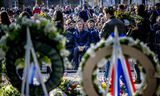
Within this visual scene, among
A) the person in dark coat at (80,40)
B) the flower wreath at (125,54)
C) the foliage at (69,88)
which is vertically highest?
the flower wreath at (125,54)

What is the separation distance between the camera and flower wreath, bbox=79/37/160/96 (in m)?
9.14

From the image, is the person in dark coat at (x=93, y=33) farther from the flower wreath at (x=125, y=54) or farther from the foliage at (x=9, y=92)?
the flower wreath at (x=125, y=54)

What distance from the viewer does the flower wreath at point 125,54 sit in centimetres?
914

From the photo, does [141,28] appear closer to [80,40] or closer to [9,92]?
[9,92]

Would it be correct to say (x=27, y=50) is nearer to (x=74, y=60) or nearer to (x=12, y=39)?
(x=12, y=39)

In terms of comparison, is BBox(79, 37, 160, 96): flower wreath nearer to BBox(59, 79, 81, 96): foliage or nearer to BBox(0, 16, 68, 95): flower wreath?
BBox(0, 16, 68, 95): flower wreath

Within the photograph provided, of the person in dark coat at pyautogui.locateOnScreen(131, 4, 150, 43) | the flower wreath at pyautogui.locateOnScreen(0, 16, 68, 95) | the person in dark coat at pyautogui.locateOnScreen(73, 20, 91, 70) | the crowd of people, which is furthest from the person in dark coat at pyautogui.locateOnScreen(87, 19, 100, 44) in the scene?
the flower wreath at pyautogui.locateOnScreen(0, 16, 68, 95)

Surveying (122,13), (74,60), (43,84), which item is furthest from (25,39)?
(122,13)

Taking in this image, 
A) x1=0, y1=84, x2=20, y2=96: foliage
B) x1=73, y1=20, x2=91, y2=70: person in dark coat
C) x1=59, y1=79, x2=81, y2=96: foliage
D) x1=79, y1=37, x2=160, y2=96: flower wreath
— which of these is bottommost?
x1=59, y1=79, x2=81, y2=96: foliage

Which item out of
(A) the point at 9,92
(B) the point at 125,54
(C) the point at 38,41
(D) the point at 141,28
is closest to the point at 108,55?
(B) the point at 125,54

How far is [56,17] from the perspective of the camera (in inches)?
517

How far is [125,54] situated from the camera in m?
9.30

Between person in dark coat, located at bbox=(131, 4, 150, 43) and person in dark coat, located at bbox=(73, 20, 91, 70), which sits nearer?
person in dark coat, located at bbox=(131, 4, 150, 43)

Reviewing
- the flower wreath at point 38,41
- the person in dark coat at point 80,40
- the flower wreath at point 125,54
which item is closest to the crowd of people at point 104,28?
the person in dark coat at point 80,40
